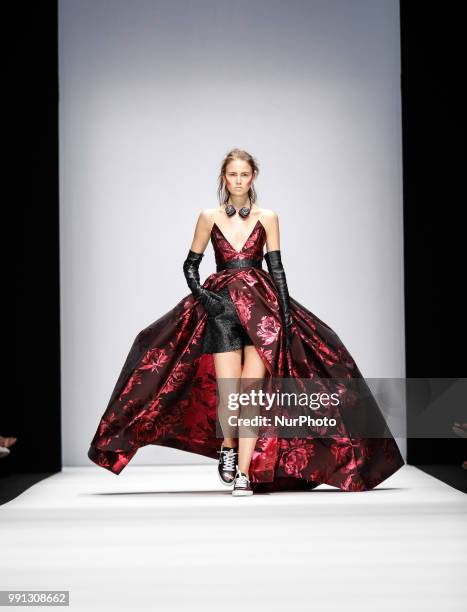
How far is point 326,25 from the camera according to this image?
20.7 feet

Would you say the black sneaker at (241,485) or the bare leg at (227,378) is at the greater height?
the bare leg at (227,378)

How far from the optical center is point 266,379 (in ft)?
13.5

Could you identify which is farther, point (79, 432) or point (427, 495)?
point (79, 432)

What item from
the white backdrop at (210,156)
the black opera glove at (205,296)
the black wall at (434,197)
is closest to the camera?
the black opera glove at (205,296)

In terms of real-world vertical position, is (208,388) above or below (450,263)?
below

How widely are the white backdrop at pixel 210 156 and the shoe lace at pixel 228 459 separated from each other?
83.3 inches

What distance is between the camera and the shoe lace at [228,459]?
4.08 m

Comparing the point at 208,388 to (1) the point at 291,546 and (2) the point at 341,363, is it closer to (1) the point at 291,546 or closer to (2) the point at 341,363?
(2) the point at 341,363

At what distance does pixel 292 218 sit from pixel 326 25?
1025 mm

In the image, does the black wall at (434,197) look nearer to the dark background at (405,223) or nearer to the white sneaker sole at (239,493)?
the dark background at (405,223)

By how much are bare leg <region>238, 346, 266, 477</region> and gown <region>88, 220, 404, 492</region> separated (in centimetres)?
4

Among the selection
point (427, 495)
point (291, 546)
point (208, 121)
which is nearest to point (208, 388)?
point (427, 495)

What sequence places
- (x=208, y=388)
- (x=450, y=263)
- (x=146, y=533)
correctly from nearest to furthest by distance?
(x=146, y=533)
(x=208, y=388)
(x=450, y=263)

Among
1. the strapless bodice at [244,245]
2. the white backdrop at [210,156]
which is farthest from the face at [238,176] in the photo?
the white backdrop at [210,156]
